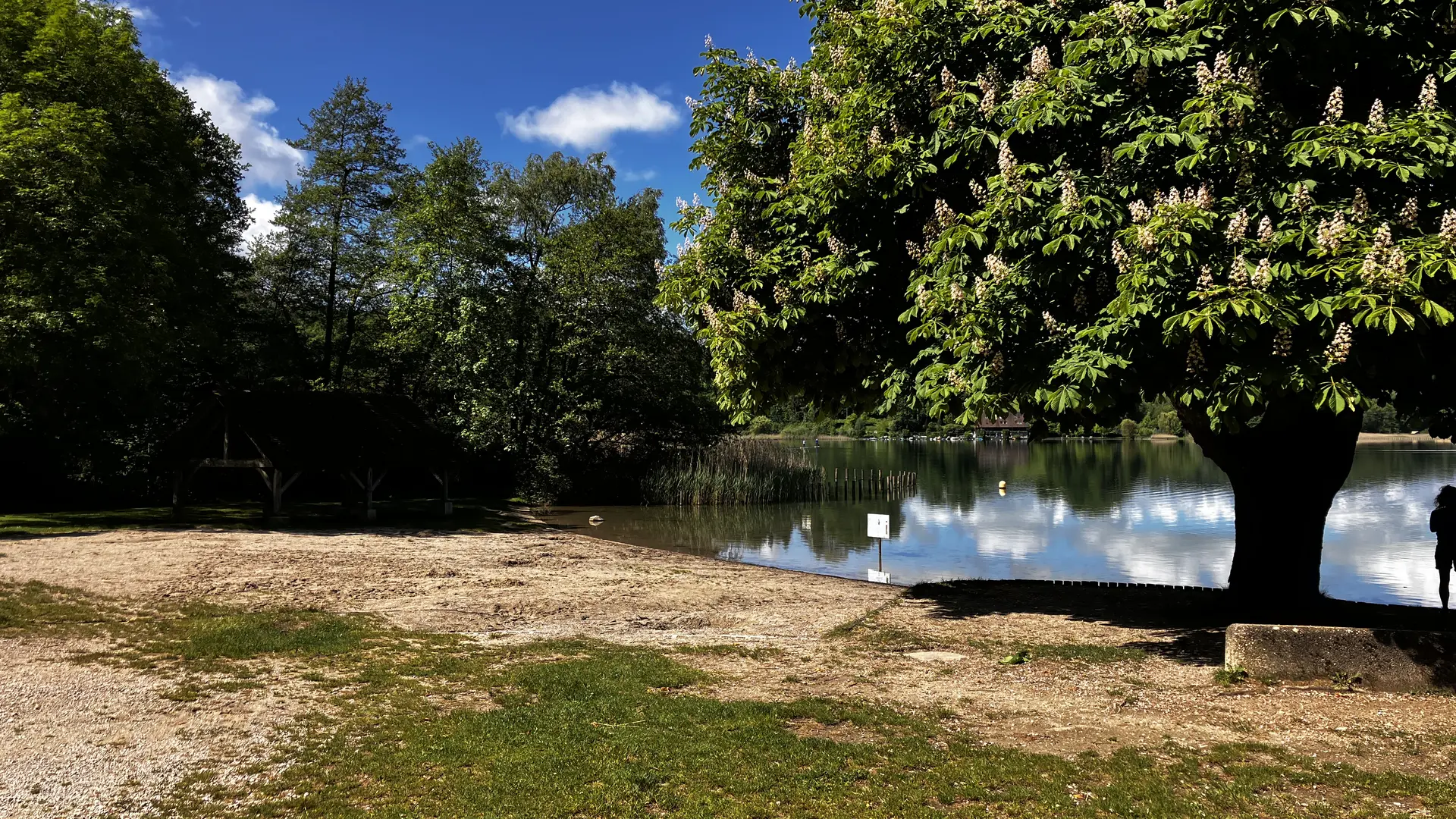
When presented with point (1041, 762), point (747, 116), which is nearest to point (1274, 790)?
point (1041, 762)

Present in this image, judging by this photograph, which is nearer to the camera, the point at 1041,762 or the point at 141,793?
the point at 141,793

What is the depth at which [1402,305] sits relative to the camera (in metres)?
6.61

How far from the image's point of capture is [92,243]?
810 inches

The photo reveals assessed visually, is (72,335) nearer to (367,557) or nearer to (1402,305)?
(367,557)

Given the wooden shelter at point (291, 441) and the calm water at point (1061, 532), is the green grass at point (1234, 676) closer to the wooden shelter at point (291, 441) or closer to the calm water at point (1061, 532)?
the calm water at point (1061, 532)

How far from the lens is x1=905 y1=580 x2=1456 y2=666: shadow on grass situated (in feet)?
33.9

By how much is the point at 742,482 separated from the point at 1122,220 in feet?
91.7

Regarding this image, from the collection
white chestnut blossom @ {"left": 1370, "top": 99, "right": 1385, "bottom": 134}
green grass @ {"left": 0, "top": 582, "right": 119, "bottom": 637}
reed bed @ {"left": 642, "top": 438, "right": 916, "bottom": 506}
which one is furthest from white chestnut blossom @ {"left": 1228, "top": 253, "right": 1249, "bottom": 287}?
reed bed @ {"left": 642, "top": 438, "right": 916, "bottom": 506}

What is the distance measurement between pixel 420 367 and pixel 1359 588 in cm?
3478

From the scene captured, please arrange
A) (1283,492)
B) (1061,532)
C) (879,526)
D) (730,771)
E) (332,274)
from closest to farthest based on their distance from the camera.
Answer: (730,771)
(1283,492)
(879,526)
(1061,532)
(332,274)

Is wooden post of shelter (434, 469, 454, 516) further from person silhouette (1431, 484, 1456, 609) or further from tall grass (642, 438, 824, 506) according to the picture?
person silhouette (1431, 484, 1456, 609)

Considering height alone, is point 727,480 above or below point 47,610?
above

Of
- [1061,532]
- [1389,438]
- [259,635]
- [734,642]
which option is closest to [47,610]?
[259,635]

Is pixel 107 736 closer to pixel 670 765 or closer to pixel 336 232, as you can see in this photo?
pixel 670 765
